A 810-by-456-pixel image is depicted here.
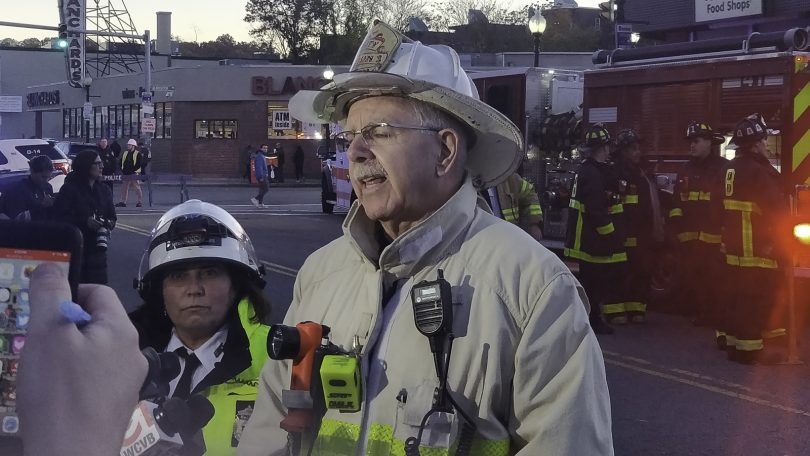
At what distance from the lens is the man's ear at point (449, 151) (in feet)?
8.66

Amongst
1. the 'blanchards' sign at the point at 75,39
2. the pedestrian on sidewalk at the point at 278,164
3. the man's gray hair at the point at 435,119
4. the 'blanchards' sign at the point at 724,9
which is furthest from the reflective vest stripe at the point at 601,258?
the 'blanchards' sign at the point at 75,39

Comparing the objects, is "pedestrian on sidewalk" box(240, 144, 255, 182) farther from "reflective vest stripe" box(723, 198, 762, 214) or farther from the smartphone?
the smartphone

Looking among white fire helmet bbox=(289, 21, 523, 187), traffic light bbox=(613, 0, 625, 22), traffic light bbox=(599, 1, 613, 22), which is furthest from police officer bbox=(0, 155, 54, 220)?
traffic light bbox=(599, 1, 613, 22)

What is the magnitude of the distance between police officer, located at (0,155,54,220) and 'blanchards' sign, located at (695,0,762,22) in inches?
576

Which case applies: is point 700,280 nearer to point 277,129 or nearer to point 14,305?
point 14,305

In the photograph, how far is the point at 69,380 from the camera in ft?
4.10

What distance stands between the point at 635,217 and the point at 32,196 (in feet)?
19.1

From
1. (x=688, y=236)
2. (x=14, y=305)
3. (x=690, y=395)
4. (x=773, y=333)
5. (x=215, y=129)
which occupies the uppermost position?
(x=14, y=305)

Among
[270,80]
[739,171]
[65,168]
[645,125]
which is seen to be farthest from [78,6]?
[739,171]

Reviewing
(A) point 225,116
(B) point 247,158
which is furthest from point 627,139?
(A) point 225,116

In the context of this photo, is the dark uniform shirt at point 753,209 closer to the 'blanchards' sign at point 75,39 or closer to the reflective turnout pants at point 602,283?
the reflective turnout pants at point 602,283

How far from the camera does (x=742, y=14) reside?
21.4 meters

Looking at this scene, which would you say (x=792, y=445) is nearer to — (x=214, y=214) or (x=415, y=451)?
(x=214, y=214)

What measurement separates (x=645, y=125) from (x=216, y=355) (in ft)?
31.1
